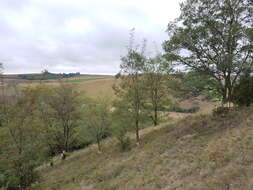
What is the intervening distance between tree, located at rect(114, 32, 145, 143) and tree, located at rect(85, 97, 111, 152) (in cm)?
270

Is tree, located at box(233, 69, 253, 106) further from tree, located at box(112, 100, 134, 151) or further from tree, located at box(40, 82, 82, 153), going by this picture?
tree, located at box(40, 82, 82, 153)

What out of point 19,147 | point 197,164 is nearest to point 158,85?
point 197,164

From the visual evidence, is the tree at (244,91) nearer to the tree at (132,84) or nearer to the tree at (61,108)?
the tree at (132,84)

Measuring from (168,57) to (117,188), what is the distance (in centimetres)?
791

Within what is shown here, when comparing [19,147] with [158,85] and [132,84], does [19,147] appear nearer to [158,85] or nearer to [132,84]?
[132,84]

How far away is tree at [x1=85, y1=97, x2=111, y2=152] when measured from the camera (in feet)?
47.6

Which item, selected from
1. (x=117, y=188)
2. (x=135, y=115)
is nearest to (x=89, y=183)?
(x=117, y=188)

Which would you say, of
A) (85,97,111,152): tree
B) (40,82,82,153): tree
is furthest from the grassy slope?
(40,82,82,153): tree

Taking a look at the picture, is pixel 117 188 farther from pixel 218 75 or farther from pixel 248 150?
pixel 218 75

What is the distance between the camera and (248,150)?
5.94 meters

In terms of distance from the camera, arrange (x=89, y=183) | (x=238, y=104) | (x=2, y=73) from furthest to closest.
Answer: (x=2, y=73) → (x=238, y=104) → (x=89, y=183)

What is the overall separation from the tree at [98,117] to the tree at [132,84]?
270 cm

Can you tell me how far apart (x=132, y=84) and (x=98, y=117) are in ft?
15.2

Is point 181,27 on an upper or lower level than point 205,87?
upper
